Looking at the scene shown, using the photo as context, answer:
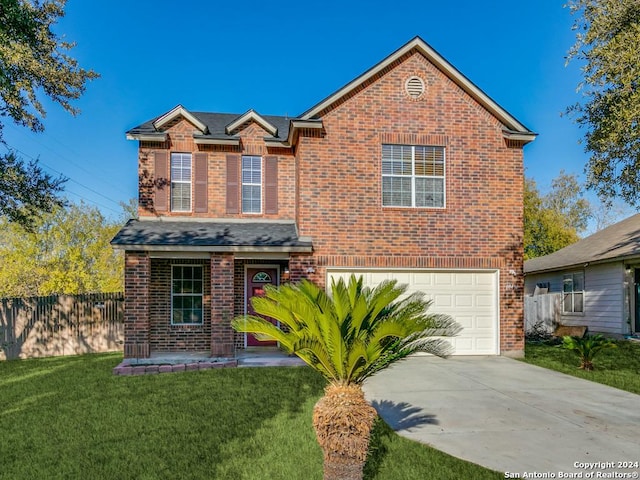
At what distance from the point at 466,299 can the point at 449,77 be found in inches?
244

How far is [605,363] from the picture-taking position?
12.3 meters

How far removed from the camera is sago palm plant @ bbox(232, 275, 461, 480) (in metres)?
4.43

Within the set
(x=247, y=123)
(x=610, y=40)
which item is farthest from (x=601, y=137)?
(x=247, y=123)

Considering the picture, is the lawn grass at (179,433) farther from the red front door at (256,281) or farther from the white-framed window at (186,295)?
the red front door at (256,281)

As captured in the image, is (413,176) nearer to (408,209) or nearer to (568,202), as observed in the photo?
(408,209)

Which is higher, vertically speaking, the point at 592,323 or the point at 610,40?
the point at 610,40

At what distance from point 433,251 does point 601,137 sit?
17.3 ft

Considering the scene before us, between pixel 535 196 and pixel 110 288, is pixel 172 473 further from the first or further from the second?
pixel 535 196

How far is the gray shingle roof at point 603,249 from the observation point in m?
17.6

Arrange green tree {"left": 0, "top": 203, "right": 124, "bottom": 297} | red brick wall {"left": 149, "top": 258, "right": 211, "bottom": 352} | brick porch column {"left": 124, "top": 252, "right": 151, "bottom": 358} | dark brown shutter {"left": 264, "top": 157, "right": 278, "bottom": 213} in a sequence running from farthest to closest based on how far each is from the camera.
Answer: green tree {"left": 0, "top": 203, "right": 124, "bottom": 297}
dark brown shutter {"left": 264, "top": 157, "right": 278, "bottom": 213}
red brick wall {"left": 149, "top": 258, "right": 211, "bottom": 352}
brick porch column {"left": 124, "top": 252, "right": 151, "bottom": 358}

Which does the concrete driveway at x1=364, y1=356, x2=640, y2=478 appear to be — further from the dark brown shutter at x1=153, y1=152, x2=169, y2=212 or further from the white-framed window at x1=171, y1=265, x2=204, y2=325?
the dark brown shutter at x1=153, y1=152, x2=169, y2=212

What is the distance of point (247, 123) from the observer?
46.5 ft

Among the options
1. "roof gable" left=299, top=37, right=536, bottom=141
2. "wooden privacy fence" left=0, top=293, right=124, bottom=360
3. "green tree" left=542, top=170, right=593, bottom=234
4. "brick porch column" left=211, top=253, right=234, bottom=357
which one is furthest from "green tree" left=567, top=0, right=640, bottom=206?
"green tree" left=542, top=170, right=593, bottom=234

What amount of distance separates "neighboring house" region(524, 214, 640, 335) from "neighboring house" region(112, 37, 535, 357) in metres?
7.02
